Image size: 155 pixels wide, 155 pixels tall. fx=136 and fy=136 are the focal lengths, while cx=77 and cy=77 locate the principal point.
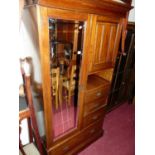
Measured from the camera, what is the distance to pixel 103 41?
4.44ft

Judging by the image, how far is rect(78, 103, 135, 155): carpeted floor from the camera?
182cm

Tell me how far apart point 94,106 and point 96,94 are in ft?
0.58

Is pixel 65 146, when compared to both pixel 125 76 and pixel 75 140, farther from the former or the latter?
pixel 125 76

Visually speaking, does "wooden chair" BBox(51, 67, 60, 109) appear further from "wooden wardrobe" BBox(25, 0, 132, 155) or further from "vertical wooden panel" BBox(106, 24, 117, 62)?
"vertical wooden panel" BBox(106, 24, 117, 62)

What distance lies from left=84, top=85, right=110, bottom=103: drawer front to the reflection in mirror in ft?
0.40

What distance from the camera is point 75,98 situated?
150cm

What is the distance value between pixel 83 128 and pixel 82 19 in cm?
124

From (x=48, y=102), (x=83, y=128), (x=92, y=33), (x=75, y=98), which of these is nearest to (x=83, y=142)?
(x=83, y=128)

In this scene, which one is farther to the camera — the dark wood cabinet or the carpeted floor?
the dark wood cabinet

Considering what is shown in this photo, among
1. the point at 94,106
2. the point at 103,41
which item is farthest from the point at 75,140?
the point at 103,41

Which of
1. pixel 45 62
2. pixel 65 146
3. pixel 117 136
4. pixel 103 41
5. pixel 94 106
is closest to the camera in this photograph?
pixel 45 62

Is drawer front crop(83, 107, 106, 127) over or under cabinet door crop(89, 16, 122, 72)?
under

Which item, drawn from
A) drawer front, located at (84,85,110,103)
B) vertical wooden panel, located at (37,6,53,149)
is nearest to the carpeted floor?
drawer front, located at (84,85,110,103)
